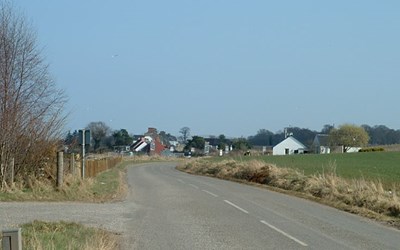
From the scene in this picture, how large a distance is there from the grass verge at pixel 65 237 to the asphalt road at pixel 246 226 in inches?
24.0

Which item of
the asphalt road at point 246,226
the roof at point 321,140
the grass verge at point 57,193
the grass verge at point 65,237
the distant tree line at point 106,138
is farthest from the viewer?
the roof at point 321,140

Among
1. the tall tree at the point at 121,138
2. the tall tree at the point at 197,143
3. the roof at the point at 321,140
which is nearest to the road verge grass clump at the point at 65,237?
the roof at the point at 321,140

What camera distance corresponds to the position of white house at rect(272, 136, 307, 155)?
142m

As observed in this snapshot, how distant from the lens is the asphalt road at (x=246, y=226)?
1309 cm

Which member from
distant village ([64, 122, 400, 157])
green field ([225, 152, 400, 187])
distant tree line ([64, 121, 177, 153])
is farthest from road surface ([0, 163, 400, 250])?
distant village ([64, 122, 400, 157])

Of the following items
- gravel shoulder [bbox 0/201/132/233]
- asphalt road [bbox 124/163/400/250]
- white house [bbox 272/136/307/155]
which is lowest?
asphalt road [bbox 124/163/400/250]

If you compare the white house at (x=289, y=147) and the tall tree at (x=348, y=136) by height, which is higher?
the tall tree at (x=348, y=136)

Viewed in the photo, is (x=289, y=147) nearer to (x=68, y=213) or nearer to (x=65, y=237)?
(x=68, y=213)

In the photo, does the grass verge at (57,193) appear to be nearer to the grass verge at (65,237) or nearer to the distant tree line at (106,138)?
the grass verge at (65,237)

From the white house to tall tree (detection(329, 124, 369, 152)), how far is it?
7563 mm

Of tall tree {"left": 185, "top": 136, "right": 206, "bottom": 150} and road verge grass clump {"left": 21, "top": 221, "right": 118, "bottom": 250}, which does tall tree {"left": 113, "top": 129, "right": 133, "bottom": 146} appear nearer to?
tall tree {"left": 185, "top": 136, "right": 206, "bottom": 150}

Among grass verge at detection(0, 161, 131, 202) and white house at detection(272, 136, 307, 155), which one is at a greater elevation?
white house at detection(272, 136, 307, 155)

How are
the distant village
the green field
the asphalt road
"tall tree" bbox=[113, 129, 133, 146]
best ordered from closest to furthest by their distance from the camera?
the asphalt road
the green field
the distant village
"tall tree" bbox=[113, 129, 133, 146]

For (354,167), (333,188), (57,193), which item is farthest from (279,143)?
(57,193)
